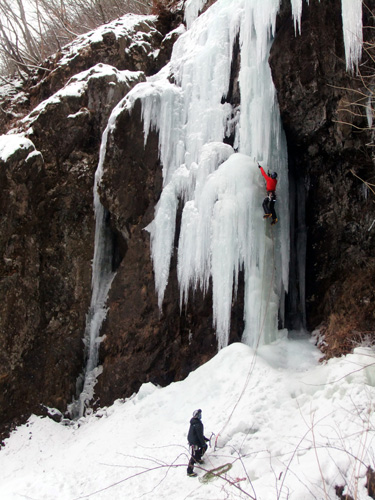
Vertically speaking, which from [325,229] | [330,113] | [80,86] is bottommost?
[325,229]

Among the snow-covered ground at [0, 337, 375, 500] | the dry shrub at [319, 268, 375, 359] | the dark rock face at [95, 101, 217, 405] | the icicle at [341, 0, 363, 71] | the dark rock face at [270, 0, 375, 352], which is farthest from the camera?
the dark rock face at [95, 101, 217, 405]

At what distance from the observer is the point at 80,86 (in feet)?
30.7

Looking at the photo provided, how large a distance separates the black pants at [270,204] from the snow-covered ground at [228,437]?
2098 millimetres

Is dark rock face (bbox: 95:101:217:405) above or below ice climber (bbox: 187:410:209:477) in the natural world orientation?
above

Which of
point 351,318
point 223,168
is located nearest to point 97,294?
point 223,168

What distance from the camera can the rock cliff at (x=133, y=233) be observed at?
276 inches

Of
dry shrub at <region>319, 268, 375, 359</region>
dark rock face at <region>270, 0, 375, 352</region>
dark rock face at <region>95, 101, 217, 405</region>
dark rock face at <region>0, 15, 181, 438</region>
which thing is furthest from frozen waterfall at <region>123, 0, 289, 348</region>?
dark rock face at <region>0, 15, 181, 438</region>

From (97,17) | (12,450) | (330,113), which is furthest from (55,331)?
(97,17)

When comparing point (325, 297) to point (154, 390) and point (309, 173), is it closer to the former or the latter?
point (309, 173)

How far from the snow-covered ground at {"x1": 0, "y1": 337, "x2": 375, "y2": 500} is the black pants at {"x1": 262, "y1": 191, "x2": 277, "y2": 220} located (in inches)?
82.6

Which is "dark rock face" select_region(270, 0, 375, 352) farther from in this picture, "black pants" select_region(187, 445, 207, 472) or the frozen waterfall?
"black pants" select_region(187, 445, 207, 472)

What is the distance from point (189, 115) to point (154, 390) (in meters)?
5.33

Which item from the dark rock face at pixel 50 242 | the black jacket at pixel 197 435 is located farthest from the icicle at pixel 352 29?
the black jacket at pixel 197 435

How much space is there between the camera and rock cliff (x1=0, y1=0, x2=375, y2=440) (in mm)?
7008
